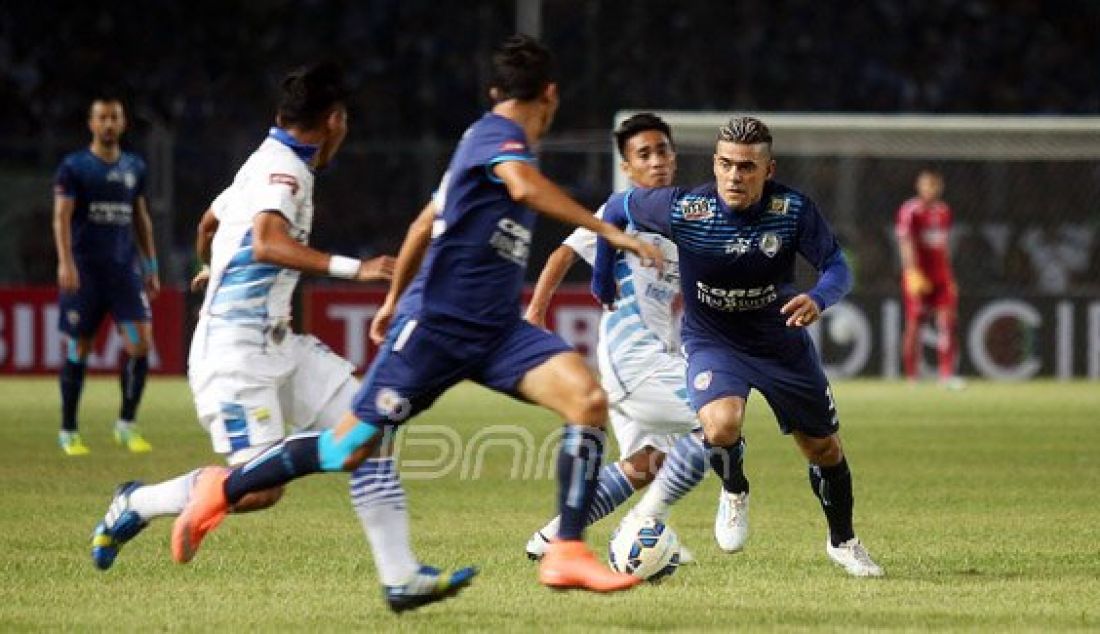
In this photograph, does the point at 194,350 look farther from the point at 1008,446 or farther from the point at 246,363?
the point at 1008,446

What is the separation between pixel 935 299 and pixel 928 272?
28 centimetres

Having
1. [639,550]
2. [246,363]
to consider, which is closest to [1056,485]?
[639,550]

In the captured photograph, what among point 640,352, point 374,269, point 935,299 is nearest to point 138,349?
point 640,352

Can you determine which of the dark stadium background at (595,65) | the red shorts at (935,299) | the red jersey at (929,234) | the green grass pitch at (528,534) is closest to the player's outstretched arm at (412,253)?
the green grass pitch at (528,534)

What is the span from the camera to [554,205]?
648 centimetres

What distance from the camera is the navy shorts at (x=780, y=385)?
26.0 ft

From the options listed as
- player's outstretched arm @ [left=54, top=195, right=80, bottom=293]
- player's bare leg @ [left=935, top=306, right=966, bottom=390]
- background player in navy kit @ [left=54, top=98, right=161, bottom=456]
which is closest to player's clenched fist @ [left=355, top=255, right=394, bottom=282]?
player's outstretched arm @ [left=54, top=195, right=80, bottom=293]

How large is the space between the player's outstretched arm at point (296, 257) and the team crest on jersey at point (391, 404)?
0.37 metres

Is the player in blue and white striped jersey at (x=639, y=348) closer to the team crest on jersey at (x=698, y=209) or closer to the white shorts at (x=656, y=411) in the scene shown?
the white shorts at (x=656, y=411)

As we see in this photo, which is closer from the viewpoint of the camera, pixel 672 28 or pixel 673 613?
pixel 673 613

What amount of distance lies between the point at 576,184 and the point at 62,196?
9.87 metres

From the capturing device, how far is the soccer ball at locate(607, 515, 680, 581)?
25.0 feet

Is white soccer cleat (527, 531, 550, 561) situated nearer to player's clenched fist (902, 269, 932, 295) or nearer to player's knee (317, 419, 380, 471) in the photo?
player's knee (317, 419, 380, 471)

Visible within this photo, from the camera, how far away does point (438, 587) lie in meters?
6.61
